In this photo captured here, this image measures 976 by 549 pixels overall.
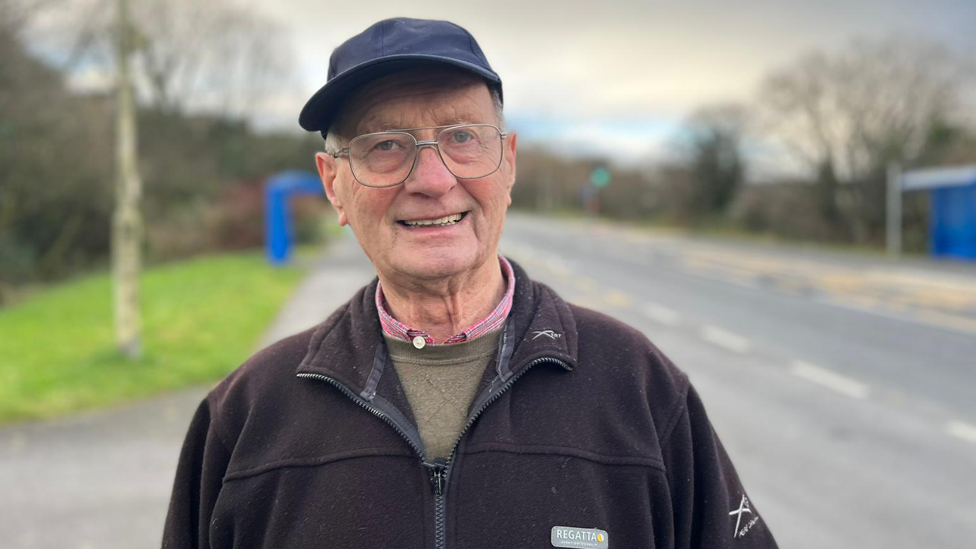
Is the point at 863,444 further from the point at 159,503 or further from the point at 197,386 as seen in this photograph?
the point at 197,386

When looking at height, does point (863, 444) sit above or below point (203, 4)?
below

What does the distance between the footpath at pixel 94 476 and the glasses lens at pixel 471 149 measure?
4.00 meters

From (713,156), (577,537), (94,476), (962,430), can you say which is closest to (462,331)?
(577,537)

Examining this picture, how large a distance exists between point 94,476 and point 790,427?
18.7 feet

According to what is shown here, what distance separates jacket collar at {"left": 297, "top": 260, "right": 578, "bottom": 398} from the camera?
1.77 metres

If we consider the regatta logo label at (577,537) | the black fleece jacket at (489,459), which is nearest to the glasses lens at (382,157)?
the black fleece jacket at (489,459)

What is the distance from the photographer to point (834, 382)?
8359mm

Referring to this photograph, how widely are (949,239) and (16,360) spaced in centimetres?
2262

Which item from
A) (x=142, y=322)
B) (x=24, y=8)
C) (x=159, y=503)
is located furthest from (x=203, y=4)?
(x=159, y=503)

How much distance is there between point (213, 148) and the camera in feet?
120

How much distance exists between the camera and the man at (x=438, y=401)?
166cm

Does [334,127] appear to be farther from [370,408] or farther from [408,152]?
[370,408]

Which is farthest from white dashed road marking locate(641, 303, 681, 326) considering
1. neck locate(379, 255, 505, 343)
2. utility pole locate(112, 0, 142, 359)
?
neck locate(379, 255, 505, 343)

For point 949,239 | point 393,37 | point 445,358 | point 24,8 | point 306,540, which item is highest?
point 24,8
